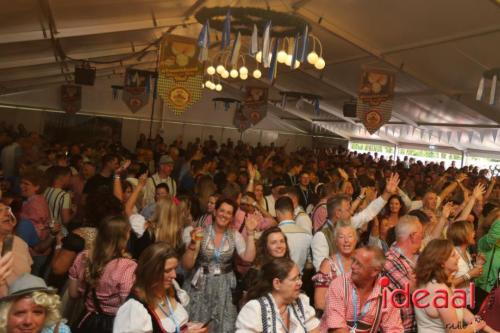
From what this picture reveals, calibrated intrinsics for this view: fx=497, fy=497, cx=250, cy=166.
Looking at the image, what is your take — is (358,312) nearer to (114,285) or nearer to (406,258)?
(406,258)

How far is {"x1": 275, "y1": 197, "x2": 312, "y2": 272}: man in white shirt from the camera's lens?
4.38 m

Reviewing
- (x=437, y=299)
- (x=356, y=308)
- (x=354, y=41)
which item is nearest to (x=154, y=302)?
(x=356, y=308)

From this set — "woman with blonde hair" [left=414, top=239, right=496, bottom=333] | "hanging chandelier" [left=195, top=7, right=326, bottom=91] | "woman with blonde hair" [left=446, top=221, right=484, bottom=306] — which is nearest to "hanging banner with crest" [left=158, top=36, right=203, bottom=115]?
"hanging chandelier" [left=195, top=7, right=326, bottom=91]

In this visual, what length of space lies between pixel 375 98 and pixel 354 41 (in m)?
1.55

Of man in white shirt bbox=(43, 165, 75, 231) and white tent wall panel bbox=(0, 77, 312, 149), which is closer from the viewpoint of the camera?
man in white shirt bbox=(43, 165, 75, 231)

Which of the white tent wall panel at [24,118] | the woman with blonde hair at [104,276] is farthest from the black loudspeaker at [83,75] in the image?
the woman with blonde hair at [104,276]

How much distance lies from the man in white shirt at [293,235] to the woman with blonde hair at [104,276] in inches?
65.4

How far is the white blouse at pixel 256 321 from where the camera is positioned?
2541mm

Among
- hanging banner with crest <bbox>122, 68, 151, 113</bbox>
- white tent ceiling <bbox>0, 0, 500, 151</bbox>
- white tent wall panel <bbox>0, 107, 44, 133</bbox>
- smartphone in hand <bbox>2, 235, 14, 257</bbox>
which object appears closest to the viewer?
smartphone in hand <bbox>2, 235, 14, 257</bbox>

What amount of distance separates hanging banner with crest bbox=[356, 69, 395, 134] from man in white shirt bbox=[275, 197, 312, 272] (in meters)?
6.84

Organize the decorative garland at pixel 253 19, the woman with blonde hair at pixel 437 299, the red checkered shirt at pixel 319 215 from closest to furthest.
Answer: the woman with blonde hair at pixel 437 299 < the red checkered shirt at pixel 319 215 < the decorative garland at pixel 253 19

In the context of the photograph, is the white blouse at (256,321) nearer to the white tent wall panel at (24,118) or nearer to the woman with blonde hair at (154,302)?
the woman with blonde hair at (154,302)

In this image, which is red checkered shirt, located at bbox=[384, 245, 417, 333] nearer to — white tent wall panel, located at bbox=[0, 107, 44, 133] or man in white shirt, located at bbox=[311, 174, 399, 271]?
man in white shirt, located at bbox=[311, 174, 399, 271]

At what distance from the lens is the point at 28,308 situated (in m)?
2.13
